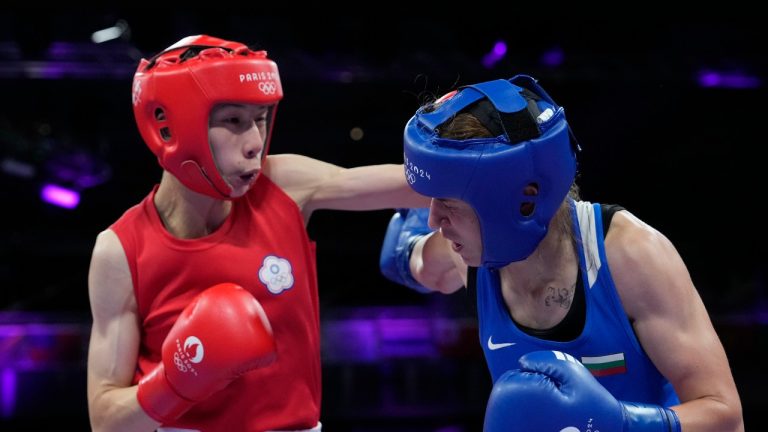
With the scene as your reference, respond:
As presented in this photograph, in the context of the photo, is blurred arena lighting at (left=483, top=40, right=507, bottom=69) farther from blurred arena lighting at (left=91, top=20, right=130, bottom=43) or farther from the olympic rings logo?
the olympic rings logo

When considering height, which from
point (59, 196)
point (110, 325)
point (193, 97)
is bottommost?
point (59, 196)

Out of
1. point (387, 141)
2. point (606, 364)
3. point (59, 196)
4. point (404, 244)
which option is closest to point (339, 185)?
point (404, 244)

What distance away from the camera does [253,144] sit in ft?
7.66

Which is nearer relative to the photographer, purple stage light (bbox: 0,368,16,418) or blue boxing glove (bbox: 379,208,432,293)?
blue boxing glove (bbox: 379,208,432,293)

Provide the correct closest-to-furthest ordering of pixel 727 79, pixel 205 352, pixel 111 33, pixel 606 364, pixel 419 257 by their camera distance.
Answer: pixel 606 364 → pixel 205 352 → pixel 419 257 → pixel 111 33 → pixel 727 79

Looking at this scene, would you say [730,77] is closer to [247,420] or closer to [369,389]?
[369,389]

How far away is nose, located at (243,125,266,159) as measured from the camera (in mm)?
2332

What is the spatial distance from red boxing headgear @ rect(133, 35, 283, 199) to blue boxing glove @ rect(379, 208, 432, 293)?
19.9 inches

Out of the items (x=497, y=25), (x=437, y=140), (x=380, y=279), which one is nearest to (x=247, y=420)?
(x=437, y=140)

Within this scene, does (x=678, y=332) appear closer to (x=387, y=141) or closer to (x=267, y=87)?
(x=267, y=87)

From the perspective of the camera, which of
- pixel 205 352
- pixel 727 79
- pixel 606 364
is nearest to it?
pixel 606 364

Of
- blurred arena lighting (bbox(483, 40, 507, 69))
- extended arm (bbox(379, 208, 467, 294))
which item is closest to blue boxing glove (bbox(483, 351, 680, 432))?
extended arm (bbox(379, 208, 467, 294))

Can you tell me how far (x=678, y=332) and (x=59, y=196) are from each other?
5.94m

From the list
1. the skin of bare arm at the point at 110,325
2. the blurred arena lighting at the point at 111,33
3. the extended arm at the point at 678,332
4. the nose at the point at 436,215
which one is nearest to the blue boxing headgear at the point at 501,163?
the nose at the point at 436,215
